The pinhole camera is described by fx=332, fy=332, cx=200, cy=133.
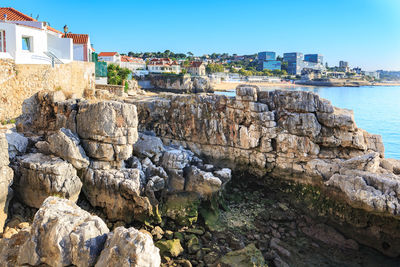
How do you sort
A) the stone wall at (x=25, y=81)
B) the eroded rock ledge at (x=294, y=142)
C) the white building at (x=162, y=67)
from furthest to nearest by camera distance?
the white building at (x=162, y=67) < the stone wall at (x=25, y=81) < the eroded rock ledge at (x=294, y=142)

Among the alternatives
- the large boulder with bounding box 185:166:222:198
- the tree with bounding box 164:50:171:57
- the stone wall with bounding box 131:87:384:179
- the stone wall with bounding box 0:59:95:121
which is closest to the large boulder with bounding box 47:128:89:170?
the stone wall with bounding box 0:59:95:121

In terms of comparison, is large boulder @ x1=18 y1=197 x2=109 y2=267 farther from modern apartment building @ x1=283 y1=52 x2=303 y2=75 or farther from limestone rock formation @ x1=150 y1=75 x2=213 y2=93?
modern apartment building @ x1=283 y1=52 x2=303 y2=75

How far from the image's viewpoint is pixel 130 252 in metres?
5.95

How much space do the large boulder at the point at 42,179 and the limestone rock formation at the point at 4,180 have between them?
2.29 ft

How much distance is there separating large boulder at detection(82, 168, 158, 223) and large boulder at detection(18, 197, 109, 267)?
5.28 metres

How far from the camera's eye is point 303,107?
1523 cm

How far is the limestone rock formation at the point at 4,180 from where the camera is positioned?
9.89 meters

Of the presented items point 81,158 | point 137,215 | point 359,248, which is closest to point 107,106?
point 81,158

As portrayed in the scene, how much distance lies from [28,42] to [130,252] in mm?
16296

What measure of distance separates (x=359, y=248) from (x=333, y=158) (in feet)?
13.4

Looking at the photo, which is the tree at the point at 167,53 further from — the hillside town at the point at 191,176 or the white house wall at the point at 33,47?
the hillside town at the point at 191,176

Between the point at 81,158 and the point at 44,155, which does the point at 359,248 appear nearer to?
the point at 81,158

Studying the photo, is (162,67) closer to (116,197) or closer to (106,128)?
(106,128)

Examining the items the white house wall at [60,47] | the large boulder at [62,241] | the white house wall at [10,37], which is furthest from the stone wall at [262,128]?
the large boulder at [62,241]
